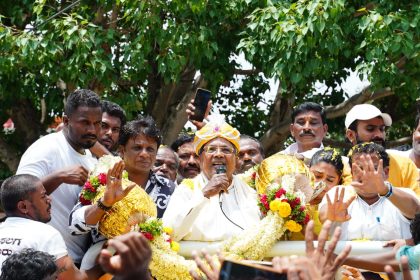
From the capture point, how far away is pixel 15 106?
12.6 m

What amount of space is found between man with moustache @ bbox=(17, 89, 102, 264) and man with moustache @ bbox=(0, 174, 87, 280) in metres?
0.32

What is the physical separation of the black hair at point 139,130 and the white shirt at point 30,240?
1.17 meters

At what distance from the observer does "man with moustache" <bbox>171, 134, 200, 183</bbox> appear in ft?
24.8

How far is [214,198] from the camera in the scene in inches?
229

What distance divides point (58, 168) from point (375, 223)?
80.5 inches

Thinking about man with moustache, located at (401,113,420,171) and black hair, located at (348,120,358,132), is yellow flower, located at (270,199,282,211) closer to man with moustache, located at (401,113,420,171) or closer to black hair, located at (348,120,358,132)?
man with moustache, located at (401,113,420,171)

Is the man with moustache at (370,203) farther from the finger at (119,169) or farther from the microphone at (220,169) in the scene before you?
the finger at (119,169)

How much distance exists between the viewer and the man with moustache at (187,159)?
756 cm

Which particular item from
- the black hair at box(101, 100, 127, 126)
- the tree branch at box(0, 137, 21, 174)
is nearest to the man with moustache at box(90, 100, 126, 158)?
the black hair at box(101, 100, 127, 126)

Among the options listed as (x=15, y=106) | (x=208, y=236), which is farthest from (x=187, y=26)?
(x=208, y=236)

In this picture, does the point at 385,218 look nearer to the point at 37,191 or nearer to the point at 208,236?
the point at 208,236

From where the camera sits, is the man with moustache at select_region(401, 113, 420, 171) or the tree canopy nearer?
the man with moustache at select_region(401, 113, 420, 171)

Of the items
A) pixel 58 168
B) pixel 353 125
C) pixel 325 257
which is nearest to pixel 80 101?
pixel 58 168

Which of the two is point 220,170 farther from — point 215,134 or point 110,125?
point 110,125
